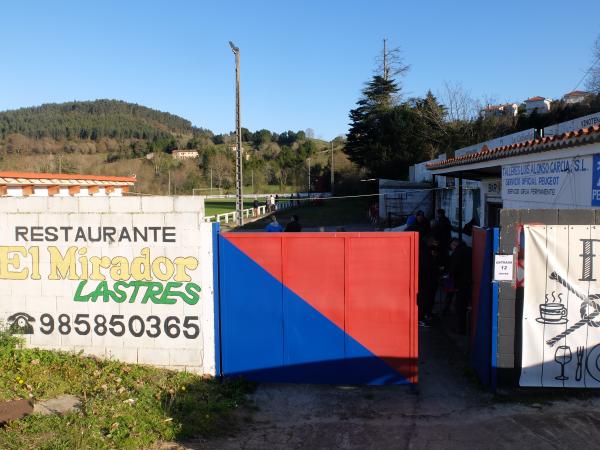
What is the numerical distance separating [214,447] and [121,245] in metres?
2.86

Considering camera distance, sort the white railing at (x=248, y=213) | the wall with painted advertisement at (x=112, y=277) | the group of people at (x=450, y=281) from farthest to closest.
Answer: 1. the white railing at (x=248, y=213)
2. the group of people at (x=450, y=281)
3. the wall with painted advertisement at (x=112, y=277)

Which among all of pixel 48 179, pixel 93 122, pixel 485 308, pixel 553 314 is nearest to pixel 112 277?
pixel 485 308

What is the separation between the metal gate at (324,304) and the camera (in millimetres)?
5766

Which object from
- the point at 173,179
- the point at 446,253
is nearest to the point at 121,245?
the point at 446,253

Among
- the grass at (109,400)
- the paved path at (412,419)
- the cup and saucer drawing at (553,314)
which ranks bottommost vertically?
the paved path at (412,419)

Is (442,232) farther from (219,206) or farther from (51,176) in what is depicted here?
(219,206)

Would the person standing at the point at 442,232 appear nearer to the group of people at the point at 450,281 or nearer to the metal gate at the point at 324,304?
the group of people at the point at 450,281

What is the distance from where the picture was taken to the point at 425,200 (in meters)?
29.1

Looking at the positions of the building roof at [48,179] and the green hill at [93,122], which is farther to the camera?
the green hill at [93,122]

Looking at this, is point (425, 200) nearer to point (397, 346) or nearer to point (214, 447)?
point (397, 346)

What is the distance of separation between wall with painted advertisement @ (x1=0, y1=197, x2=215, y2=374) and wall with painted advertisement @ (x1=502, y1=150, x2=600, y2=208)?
520 cm

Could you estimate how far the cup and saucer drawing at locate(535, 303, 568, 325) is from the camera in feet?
17.6

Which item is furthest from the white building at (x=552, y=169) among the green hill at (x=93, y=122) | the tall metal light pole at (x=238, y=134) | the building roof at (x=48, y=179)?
the green hill at (x=93, y=122)

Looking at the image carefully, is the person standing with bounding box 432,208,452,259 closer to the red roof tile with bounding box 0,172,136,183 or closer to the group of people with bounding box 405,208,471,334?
the group of people with bounding box 405,208,471,334
